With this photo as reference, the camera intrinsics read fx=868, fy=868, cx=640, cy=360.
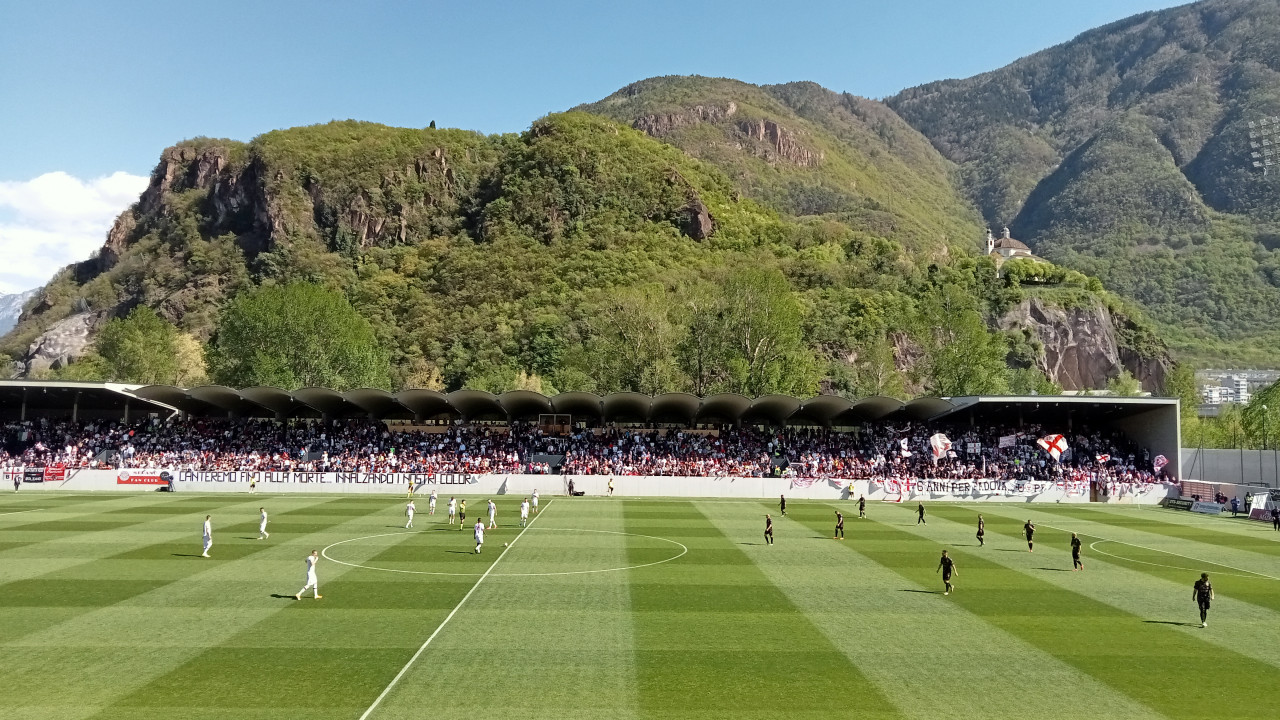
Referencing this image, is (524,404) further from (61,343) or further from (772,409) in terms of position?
(61,343)

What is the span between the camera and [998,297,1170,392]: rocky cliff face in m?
142

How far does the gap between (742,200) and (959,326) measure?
7981 cm

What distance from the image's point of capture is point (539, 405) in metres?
58.6

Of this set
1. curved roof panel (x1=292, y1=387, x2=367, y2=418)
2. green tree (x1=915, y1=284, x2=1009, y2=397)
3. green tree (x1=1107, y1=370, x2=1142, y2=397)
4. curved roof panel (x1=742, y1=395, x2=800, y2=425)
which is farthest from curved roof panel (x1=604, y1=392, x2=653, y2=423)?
green tree (x1=1107, y1=370, x2=1142, y2=397)

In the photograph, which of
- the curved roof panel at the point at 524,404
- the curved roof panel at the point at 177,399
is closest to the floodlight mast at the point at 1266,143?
the curved roof panel at the point at 524,404

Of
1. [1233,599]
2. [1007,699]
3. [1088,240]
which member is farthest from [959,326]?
[1088,240]

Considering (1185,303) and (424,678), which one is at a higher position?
(1185,303)

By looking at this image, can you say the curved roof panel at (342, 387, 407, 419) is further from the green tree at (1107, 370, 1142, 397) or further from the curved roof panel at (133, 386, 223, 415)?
the green tree at (1107, 370, 1142, 397)

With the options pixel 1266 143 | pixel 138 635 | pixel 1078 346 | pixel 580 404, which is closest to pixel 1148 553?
pixel 138 635

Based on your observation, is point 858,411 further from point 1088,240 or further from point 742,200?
point 1088,240

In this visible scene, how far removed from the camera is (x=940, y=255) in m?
162

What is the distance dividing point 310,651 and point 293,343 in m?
70.8

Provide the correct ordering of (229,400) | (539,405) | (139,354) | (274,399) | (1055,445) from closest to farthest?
(1055,445), (274,399), (229,400), (539,405), (139,354)

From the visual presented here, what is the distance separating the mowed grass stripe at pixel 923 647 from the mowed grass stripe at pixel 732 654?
565mm
